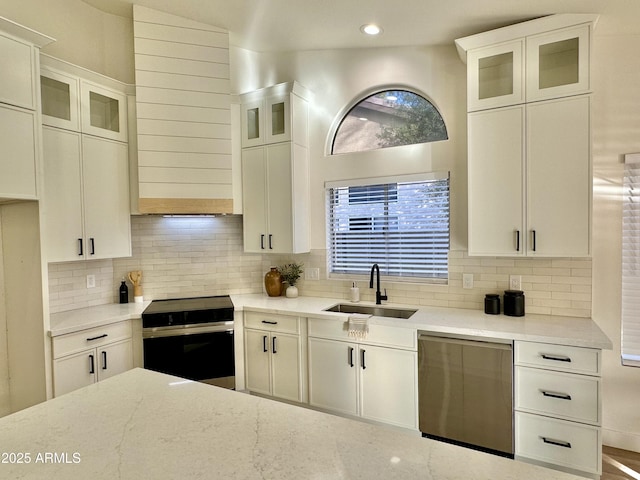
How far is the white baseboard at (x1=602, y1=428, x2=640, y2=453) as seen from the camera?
8.80 feet

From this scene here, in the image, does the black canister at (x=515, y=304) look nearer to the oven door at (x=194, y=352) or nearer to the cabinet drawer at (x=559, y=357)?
the cabinet drawer at (x=559, y=357)

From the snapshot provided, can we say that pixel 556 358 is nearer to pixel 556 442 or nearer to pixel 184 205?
pixel 556 442

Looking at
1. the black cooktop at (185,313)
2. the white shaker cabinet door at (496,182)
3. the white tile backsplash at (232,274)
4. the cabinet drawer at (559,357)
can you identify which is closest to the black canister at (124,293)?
the white tile backsplash at (232,274)

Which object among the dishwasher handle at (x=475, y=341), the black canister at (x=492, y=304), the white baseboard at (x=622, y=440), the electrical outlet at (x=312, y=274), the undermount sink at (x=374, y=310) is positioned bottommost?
the white baseboard at (x=622, y=440)

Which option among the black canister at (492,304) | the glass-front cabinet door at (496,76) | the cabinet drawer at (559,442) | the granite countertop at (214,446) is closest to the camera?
the granite countertop at (214,446)

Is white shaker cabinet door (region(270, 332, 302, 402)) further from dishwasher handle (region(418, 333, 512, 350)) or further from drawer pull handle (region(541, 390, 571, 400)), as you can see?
drawer pull handle (region(541, 390, 571, 400))

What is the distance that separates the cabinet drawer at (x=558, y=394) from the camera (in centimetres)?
217

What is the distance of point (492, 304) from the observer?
2.81m

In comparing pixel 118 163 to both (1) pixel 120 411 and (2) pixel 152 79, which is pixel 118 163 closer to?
(2) pixel 152 79

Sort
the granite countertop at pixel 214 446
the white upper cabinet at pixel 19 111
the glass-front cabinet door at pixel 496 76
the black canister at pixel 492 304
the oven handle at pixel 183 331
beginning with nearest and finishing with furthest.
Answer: the granite countertop at pixel 214 446 < the white upper cabinet at pixel 19 111 < the glass-front cabinet door at pixel 496 76 < the black canister at pixel 492 304 < the oven handle at pixel 183 331

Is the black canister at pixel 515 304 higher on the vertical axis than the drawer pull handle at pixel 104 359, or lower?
higher

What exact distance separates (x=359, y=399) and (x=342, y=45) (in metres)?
3.06

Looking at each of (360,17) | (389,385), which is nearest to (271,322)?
(389,385)

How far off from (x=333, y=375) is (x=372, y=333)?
0.50 m
